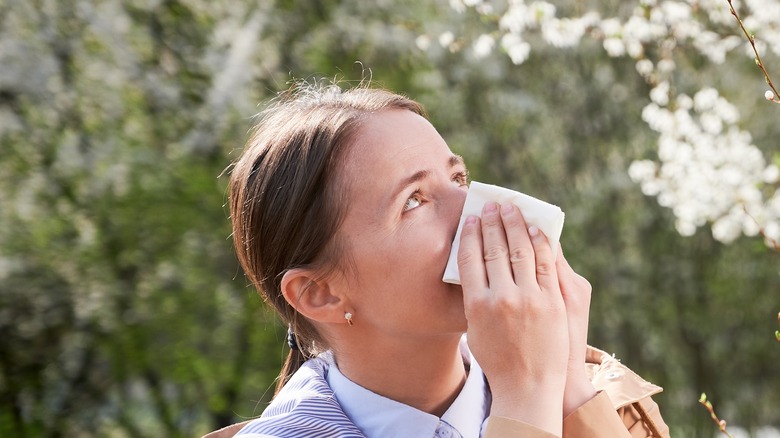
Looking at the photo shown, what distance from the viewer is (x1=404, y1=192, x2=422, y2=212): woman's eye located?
1806mm

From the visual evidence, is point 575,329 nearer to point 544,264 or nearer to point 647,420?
point 544,264

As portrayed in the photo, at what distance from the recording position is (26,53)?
6.68 meters

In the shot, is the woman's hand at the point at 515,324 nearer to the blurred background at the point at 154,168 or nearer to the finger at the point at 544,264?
the finger at the point at 544,264

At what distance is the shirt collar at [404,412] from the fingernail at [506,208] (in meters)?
0.39

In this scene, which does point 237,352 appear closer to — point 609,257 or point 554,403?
point 609,257

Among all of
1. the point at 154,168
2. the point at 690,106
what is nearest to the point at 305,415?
the point at 690,106

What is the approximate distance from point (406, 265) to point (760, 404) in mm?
10689

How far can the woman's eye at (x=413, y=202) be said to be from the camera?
181 centimetres

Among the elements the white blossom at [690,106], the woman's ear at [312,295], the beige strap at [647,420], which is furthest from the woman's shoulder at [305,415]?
the white blossom at [690,106]

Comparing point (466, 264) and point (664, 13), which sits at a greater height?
point (466, 264)

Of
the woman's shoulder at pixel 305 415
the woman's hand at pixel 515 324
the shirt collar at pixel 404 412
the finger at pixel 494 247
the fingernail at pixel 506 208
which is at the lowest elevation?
the shirt collar at pixel 404 412


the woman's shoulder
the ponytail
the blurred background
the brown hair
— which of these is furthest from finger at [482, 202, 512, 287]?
the blurred background

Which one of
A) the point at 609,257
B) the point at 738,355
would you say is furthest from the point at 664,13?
the point at 738,355

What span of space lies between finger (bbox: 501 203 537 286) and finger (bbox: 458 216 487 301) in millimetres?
58
